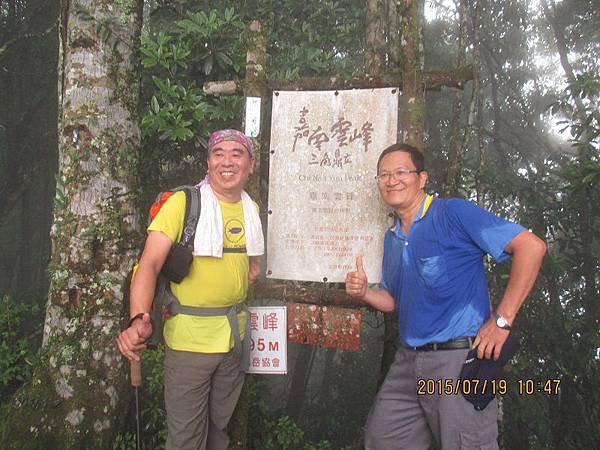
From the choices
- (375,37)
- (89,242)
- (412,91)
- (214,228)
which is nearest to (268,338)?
(214,228)

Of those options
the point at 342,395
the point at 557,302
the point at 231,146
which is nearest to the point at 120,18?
the point at 231,146

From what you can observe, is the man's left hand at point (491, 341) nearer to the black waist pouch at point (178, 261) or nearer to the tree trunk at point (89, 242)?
the black waist pouch at point (178, 261)

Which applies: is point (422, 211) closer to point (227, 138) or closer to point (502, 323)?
point (502, 323)

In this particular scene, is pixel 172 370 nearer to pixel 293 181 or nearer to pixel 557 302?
pixel 293 181

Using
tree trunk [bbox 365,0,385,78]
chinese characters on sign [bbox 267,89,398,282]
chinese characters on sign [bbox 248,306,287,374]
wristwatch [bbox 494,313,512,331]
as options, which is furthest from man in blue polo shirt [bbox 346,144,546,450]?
tree trunk [bbox 365,0,385,78]

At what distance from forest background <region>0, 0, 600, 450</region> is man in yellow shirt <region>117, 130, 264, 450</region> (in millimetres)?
997

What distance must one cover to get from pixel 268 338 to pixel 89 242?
1.66m

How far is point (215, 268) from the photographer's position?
8.15 ft

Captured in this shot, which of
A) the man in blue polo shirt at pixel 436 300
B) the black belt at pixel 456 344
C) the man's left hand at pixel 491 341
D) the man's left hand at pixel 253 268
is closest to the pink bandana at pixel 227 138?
the man's left hand at pixel 253 268

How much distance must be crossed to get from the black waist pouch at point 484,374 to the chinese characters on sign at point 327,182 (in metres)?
0.90

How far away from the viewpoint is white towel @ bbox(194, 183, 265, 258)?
2.40 meters

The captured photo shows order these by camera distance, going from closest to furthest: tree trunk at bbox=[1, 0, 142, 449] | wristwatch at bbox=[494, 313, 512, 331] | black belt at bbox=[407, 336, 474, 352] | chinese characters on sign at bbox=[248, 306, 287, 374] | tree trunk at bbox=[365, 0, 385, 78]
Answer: wristwatch at bbox=[494, 313, 512, 331] → black belt at bbox=[407, 336, 474, 352] → chinese characters on sign at bbox=[248, 306, 287, 374] → tree trunk at bbox=[1, 0, 142, 449] → tree trunk at bbox=[365, 0, 385, 78]

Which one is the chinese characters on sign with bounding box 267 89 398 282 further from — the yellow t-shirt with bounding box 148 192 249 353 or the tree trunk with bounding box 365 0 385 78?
the tree trunk with bounding box 365 0 385 78

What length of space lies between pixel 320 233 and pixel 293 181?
0.42m
